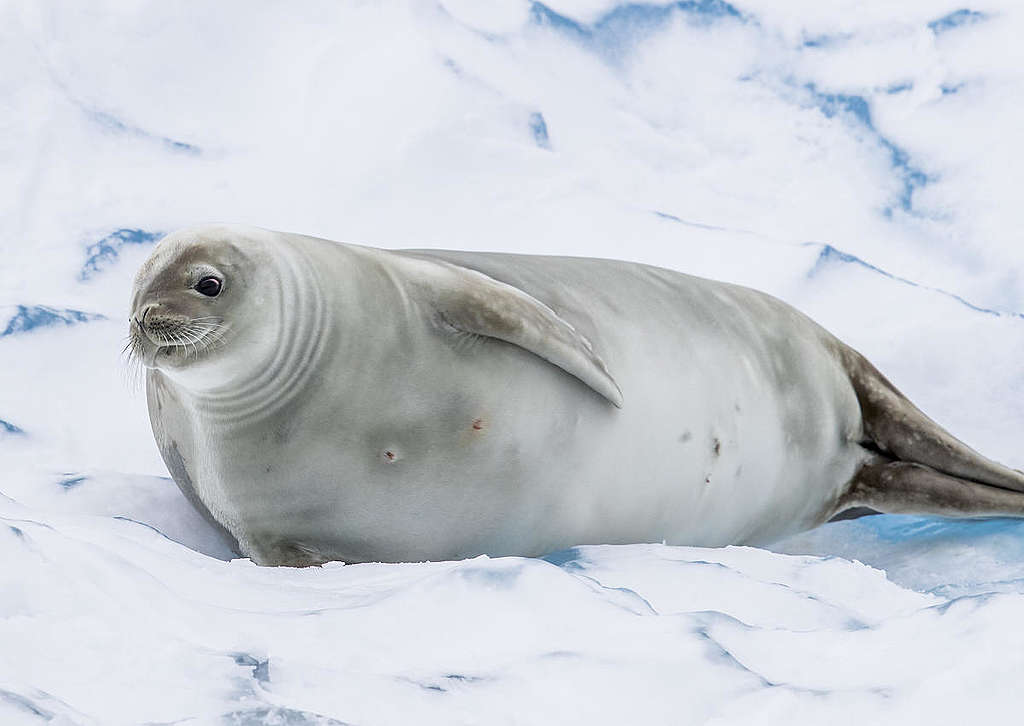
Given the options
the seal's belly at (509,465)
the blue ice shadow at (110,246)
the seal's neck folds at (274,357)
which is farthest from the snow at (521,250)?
the seal's neck folds at (274,357)

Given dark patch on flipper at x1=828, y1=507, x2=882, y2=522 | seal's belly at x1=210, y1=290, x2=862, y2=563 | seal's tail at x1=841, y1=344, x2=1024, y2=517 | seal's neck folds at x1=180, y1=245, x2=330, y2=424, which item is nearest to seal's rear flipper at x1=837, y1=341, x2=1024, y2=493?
seal's tail at x1=841, y1=344, x2=1024, y2=517

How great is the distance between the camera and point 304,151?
678cm

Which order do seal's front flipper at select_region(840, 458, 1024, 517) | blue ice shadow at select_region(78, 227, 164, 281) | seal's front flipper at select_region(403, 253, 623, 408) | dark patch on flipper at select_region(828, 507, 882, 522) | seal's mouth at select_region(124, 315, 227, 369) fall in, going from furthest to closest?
blue ice shadow at select_region(78, 227, 164, 281)
dark patch on flipper at select_region(828, 507, 882, 522)
seal's front flipper at select_region(840, 458, 1024, 517)
seal's front flipper at select_region(403, 253, 623, 408)
seal's mouth at select_region(124, 315, 227, 369)

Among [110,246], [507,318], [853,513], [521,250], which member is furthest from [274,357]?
[110,246]

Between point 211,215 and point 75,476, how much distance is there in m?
3.37

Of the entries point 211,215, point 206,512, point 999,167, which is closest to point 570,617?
point 206,512

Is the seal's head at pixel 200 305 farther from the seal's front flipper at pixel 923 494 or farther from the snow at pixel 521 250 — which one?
the seal's front flipper at pixel 923 494

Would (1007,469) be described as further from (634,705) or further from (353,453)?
(634,705)

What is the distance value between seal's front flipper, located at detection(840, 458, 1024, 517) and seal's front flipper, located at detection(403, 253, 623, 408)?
3.77 ft

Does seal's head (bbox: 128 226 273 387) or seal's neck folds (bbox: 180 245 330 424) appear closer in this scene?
seal's head (bbox: 128 226 273 387)

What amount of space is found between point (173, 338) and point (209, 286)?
0.14 m

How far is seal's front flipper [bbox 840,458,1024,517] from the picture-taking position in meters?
3.59

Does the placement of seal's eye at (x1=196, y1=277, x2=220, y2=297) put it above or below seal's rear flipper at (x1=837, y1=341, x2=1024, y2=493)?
below

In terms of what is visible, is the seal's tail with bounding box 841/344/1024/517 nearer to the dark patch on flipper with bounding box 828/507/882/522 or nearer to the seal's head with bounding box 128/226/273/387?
the dark patch on flipper with bounding box 828/507/882/522
